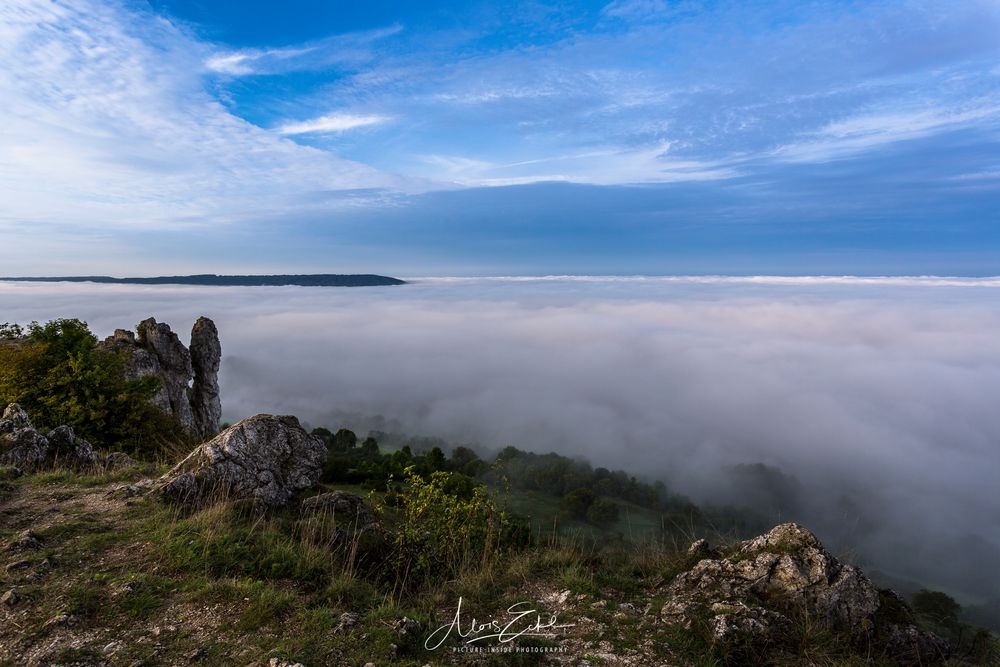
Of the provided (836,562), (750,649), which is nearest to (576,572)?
(750,649)

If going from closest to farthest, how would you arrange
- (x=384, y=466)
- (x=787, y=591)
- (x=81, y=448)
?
1. (x=787, y=591)
2. (x=81, y=448)
3. (x=384, y=466)

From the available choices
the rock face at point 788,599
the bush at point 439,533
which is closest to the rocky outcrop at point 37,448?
the bush at point 439,533

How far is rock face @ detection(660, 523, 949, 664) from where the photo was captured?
684cm

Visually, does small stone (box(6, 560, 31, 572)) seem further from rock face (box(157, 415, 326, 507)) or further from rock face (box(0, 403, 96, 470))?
rock face (box(0, 403, 96, 470))

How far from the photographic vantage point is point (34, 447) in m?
13.3

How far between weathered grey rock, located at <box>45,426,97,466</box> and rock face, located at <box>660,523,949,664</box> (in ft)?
52.2

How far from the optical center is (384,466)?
→ 2404 inches

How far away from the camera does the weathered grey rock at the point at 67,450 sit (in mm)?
13477

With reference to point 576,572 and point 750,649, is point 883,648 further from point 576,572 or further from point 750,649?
point 576,572

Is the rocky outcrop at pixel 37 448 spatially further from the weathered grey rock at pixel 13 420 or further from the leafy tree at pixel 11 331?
the leafy tree at pixel 11 331

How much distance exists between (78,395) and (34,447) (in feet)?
38.9

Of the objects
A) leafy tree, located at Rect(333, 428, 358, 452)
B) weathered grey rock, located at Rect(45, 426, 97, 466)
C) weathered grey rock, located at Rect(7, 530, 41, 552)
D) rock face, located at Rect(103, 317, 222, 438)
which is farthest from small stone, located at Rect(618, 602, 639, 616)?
leafy tree, located at Rect(333, 428, 358, 452)

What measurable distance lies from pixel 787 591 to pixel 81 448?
59.9 feet

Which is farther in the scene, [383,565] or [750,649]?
[383,565]
